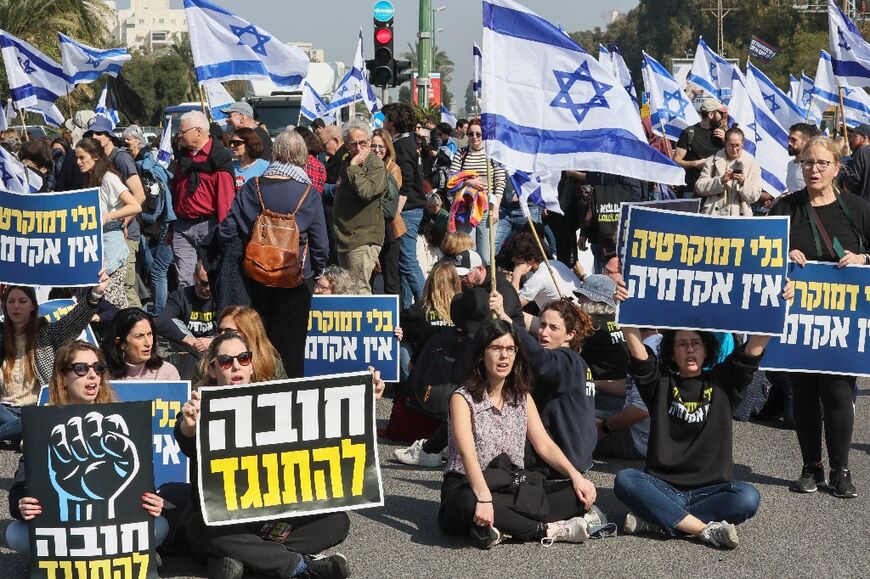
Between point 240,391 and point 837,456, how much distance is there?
11.7ft

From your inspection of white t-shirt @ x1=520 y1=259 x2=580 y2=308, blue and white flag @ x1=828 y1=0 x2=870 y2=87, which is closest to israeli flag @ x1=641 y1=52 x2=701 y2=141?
blue and white flag @ x1=828 y1=0 x2=870 y2=87

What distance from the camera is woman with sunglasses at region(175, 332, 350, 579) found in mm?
6066

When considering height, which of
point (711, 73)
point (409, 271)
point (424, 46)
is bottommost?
point (409, 271)

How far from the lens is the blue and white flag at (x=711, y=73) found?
18.9 metres

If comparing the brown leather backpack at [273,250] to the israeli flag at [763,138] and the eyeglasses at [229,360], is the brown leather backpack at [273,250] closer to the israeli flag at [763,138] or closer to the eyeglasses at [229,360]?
the eyeglasses at [229,360]

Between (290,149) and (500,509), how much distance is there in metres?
3.18

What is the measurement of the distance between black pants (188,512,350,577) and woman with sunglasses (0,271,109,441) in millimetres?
2623

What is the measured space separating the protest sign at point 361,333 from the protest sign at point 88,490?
3.91 meters

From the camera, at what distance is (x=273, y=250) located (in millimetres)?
8641

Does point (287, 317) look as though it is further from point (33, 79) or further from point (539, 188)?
point (33, 79)

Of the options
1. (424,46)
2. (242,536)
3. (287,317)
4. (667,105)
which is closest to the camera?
(242,536)

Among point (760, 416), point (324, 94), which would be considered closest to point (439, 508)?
point (760, 416)

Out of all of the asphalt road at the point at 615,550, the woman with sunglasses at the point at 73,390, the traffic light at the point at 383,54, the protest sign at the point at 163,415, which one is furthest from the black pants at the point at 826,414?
the traffic light at the point at 383,54

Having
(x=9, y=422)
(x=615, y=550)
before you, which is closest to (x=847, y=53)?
(x=615, y=550)
